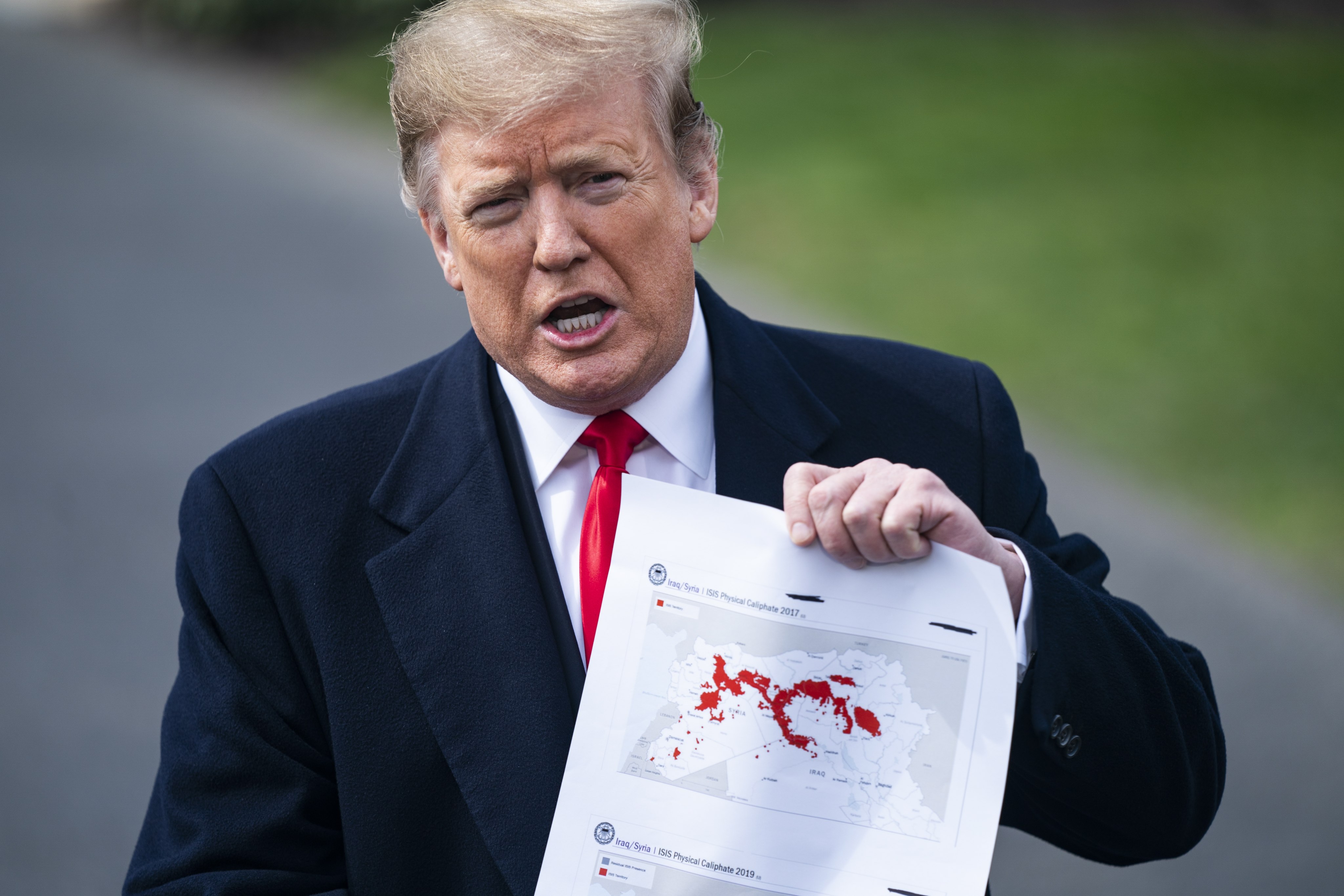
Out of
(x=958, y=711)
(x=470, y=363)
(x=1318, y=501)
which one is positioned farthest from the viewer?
(x=1318, y=501)

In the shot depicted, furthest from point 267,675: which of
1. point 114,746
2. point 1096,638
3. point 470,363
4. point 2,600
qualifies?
point 2,600

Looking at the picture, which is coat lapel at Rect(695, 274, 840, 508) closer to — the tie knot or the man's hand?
the tie knot

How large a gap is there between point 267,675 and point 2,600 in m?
4.05

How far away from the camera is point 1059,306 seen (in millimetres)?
9000

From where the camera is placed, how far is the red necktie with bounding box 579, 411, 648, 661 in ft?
6.48

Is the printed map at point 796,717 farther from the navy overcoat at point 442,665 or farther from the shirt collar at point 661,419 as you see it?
the shirt collar at point 661,419

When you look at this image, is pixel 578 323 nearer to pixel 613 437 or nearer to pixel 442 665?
pixel 613 437

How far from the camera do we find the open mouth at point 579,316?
76.5 inches

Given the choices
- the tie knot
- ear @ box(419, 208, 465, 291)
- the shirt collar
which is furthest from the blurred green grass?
ear @ box(419, 208, 465, 291)

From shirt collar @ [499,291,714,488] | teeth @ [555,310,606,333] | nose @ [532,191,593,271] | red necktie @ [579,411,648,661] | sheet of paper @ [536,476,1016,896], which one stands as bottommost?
sheet of paper @ [536,476,1016,896]

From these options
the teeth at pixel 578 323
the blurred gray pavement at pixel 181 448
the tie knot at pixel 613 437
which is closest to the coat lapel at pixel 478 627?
the tie knot at pixel 613 437

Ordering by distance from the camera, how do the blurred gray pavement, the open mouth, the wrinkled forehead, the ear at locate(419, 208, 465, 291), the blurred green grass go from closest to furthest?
the wrinkled forehead → the open mouth → the ear at locate(419, 208, 465, 291) → the blurred gray pavement → the blurred green grass

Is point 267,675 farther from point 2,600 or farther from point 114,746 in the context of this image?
point 2,600

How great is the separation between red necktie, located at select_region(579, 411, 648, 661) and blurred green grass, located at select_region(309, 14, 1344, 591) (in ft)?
16.9
